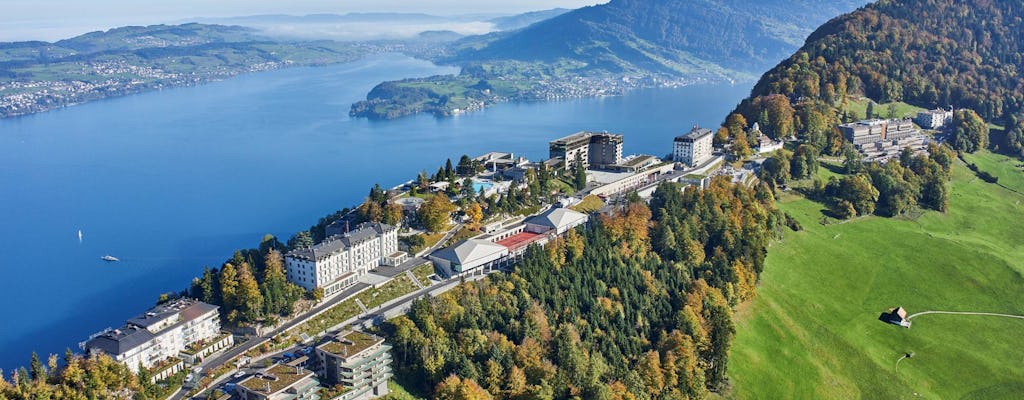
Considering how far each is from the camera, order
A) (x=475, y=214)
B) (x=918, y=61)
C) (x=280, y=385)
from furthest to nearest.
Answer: (x=918, y=61), (x=475, y=214), (x=280, y=385)

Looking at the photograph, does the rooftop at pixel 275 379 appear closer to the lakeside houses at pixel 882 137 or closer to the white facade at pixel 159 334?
the white facade at pixel 159 334

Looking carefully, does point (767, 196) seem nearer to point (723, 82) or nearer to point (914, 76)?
point (914, 76)

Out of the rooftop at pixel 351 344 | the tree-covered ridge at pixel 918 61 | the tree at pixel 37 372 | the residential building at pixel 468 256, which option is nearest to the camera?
the tree at pixel 37 372

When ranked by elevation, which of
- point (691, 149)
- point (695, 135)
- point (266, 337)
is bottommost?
point (266, 337)

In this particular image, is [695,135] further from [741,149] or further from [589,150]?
[589,150]

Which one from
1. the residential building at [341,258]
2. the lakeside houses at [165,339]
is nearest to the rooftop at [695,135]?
the residential building at [341,258]

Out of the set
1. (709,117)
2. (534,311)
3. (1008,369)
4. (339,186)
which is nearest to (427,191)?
(534,311)

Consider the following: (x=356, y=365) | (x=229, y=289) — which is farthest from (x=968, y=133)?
(x=229, y=289)
